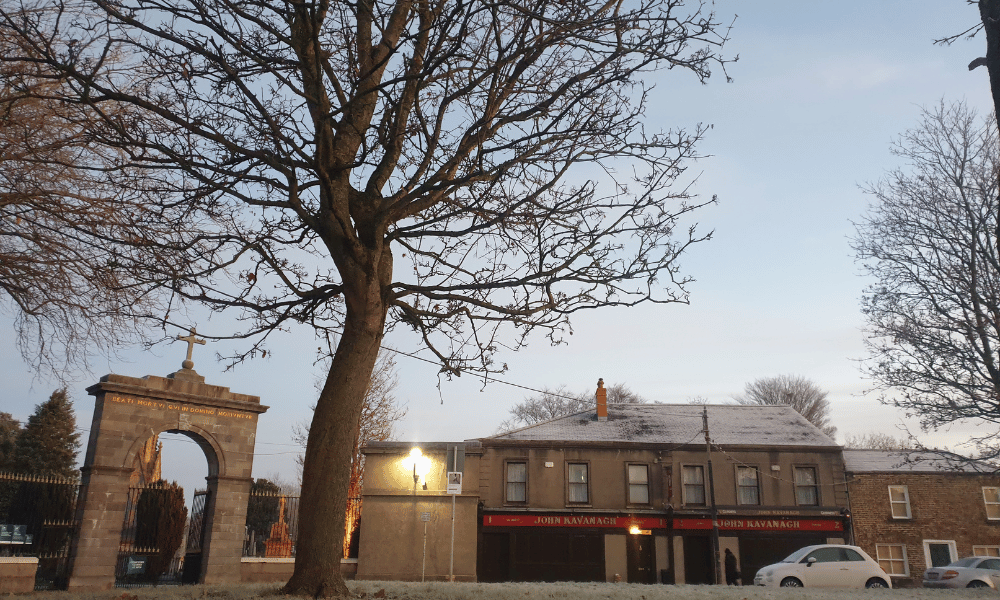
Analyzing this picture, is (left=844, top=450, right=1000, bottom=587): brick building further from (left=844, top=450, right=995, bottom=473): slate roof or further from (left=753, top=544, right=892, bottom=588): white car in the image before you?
(left=753, top=544, right=892, bottom=588): white car

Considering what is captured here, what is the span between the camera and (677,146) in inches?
344

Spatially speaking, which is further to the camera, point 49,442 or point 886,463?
point 49,442

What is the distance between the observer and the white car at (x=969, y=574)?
2041 cm

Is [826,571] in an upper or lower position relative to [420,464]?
lower

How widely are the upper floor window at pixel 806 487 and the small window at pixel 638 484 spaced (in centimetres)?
621

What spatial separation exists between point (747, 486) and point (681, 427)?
3.79 meters

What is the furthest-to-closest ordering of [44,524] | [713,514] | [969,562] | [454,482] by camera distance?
[713,514]
[969,562]
[454,482]
[44,524]

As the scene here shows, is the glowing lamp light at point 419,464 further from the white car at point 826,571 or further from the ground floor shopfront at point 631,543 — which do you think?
the white car at point 826,571

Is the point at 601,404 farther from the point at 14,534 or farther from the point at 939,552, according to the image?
the point at 14,534

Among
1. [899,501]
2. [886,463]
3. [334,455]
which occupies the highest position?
[886,463]

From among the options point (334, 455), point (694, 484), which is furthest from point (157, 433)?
point (694, 484)

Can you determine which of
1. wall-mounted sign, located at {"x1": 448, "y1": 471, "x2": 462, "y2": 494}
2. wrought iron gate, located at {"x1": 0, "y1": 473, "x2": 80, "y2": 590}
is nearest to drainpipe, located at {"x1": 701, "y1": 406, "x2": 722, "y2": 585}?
wall-mounted sign, located at {"x1": 448, "y1": 471, "x2": 462, "y2": 494}

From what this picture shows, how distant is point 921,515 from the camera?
2988 centimetres

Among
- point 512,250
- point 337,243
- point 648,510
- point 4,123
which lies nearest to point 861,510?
point 648,510
